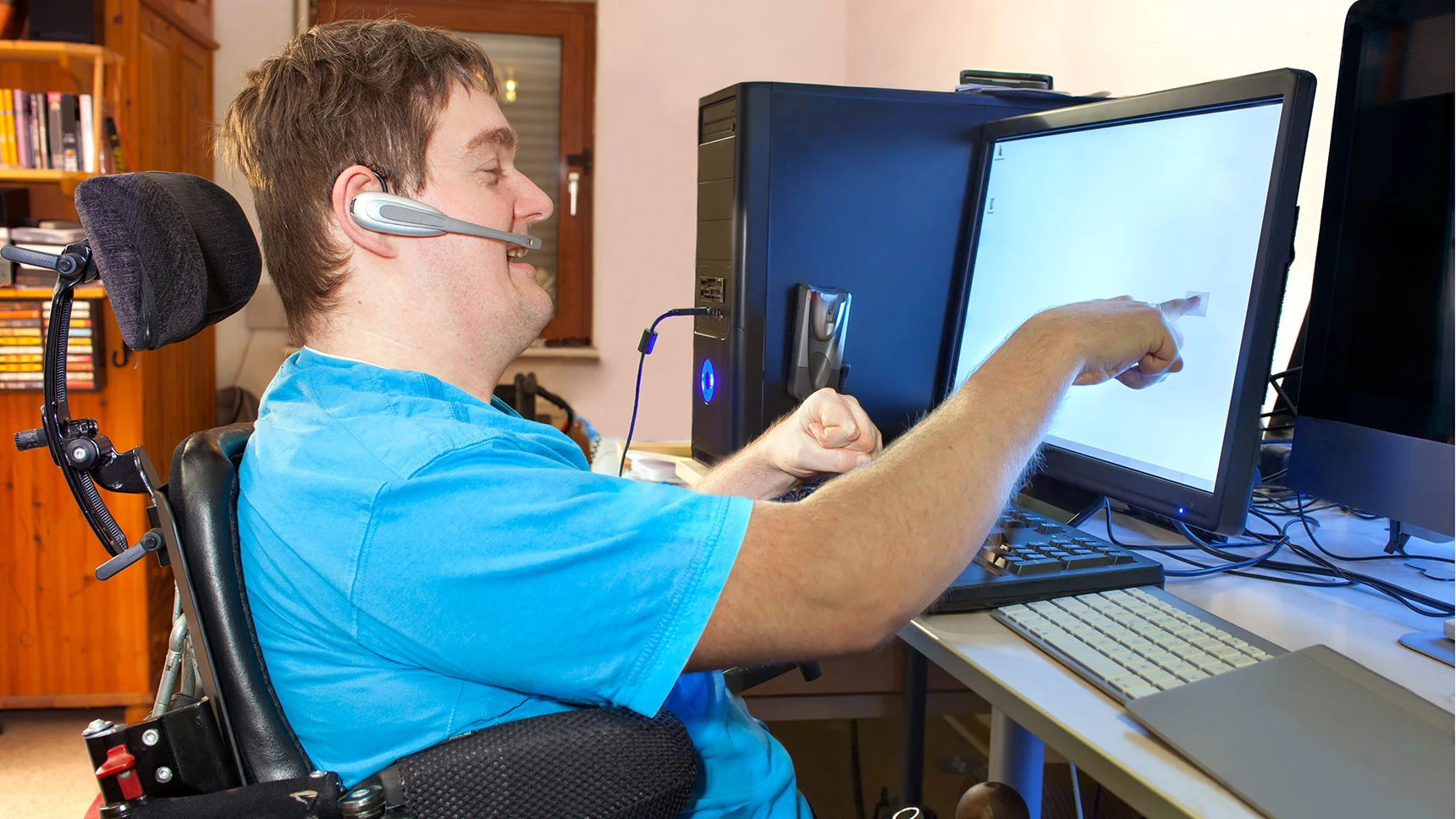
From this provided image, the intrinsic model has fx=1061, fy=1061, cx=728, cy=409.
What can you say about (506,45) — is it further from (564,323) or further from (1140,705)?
(1140,705)

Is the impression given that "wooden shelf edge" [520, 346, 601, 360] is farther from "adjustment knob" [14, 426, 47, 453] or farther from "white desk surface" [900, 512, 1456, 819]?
"adjustment knob" [14, 426, 47, 453]

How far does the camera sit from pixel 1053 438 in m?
1.19

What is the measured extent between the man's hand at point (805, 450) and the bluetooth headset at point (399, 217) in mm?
361

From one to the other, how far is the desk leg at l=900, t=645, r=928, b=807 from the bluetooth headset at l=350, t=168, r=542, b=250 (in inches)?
32.3

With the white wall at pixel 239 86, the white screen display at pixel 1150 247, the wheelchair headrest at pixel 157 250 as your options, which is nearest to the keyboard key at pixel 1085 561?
the white screen display at pixel 1150 247

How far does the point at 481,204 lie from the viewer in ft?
2.82

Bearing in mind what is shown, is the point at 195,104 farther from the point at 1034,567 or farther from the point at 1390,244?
the point at 1390,244

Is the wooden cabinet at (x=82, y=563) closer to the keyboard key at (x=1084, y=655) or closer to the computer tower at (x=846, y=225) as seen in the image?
the computer tower at (x=846, y=225)

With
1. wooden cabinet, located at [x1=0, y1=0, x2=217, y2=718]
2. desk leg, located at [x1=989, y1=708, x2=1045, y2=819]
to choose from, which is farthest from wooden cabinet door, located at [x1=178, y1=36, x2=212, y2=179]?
desk leg, located at [x1=989, y1=708, x2=1045, y2=819]

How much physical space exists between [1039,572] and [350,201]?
653 millimetres

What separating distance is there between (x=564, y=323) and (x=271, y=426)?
3.02m

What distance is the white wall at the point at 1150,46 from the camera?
1534 mm

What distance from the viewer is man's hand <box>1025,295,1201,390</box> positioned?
829 millimetres

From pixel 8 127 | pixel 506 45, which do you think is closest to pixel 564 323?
pixel 506 45
